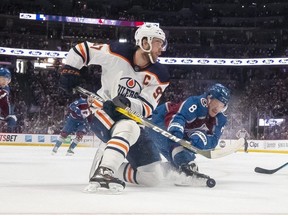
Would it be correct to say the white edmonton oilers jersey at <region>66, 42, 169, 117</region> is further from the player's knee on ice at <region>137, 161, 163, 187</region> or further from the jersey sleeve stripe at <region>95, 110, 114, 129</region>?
the player's knee on ice at <region>137, 161, 163, 187</region>

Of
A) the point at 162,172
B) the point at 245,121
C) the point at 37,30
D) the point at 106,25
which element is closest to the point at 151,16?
the point at 106,25

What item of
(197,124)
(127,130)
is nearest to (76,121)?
(197,124)

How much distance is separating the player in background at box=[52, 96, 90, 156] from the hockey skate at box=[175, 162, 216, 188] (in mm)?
4915

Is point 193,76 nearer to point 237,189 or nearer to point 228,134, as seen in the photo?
point 228,134

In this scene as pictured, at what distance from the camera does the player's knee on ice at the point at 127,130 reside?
285 centimetres

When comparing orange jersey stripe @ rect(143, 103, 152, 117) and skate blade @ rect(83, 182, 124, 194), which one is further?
orange jersey stripe @ rect(143, 103, 152, 117)

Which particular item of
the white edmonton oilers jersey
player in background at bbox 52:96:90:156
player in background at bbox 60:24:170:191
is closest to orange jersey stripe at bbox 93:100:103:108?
player in background at bbox 60:24:170:191

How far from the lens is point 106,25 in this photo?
2675cm

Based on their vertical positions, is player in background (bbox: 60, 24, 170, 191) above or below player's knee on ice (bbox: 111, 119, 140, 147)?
above

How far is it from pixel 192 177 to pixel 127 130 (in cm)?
83

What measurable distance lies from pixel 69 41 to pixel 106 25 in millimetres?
2489

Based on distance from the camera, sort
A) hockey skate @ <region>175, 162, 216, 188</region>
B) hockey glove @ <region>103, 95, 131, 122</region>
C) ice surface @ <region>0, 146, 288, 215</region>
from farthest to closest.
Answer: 1. hockey skate @ <region>175, 162, 216, 188</region>
2. hockey glove @ <region>103, 95, 131, 122</region>
3. ice surface @ <region>0, 146, 288, 215</region>

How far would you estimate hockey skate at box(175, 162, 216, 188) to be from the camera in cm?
339

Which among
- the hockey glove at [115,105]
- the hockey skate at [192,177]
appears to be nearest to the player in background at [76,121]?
the hockey skate at [192,177]
